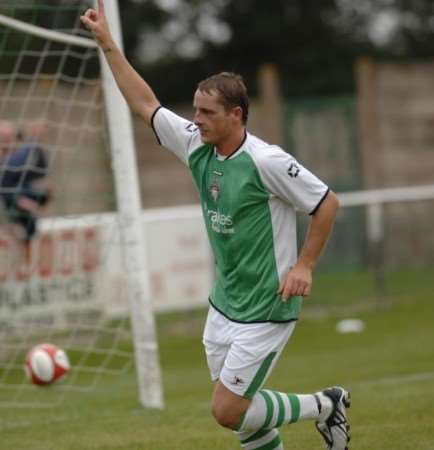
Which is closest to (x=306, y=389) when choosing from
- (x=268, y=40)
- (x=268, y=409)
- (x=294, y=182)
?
(x=268, y=409)

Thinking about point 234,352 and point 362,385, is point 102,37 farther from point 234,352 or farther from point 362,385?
point 362,385

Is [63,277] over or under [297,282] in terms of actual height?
under

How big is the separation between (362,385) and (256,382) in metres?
4.20

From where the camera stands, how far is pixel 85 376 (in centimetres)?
1248

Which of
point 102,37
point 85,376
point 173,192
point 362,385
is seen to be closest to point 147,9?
point 173,192

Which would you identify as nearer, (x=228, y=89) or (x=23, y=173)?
(x=228, y=89)

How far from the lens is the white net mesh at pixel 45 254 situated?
11312mm

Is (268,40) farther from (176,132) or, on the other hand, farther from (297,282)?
(297,282)

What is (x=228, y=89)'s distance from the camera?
6535 millimetres

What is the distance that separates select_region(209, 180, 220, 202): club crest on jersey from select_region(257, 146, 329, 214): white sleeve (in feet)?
0.88

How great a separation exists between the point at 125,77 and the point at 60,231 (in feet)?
19.8

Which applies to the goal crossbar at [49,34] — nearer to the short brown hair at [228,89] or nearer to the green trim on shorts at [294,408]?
the short brown hair at [228,89]

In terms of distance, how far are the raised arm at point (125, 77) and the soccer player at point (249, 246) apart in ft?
1.61

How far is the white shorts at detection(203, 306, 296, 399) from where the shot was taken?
6.55m
